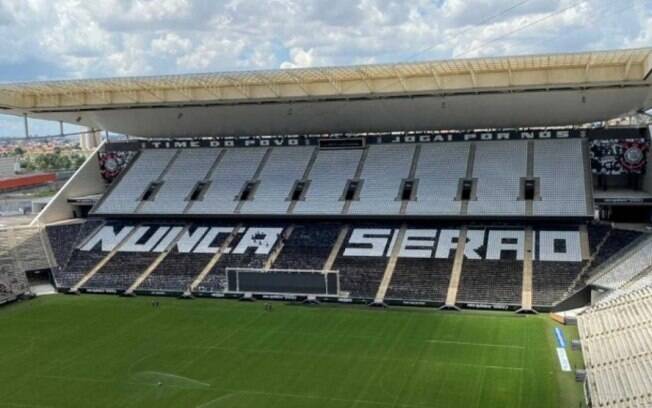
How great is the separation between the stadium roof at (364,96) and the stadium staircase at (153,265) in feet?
27.5

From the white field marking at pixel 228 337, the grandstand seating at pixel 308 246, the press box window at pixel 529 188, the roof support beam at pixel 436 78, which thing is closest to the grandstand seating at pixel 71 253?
the grandstand seating at pixel 308 246

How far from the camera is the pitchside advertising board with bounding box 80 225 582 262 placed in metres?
33.2

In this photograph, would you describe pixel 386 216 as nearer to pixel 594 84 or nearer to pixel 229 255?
pixel 229 255

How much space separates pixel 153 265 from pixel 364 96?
49.9 feet

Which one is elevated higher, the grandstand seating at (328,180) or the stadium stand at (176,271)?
the grandstand seating at (328,180)

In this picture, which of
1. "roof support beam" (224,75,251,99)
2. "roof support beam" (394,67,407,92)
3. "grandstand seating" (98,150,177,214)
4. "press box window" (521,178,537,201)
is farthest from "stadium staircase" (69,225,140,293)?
"press box window" (521,178,537,201)

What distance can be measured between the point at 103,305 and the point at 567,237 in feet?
76.4

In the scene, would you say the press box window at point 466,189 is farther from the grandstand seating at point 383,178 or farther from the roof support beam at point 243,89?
the roof support beam at point 243,89

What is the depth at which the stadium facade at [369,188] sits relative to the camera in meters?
32.7

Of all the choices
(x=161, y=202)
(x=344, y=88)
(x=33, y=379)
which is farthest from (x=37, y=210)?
(x=33, y=379)

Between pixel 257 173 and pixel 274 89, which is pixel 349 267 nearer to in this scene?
pixel 257 173

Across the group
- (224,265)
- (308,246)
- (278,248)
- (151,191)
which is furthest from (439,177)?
(151,191)

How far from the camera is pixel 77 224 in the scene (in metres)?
42.4

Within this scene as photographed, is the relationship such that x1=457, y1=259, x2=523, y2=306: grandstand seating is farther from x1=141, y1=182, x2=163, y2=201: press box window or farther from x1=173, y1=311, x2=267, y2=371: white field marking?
x1=141, y1=182, x2=163, y2=201: press box window
